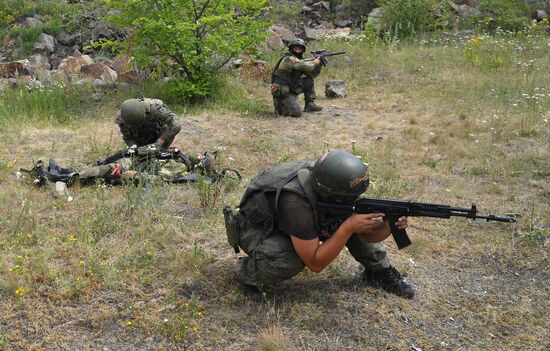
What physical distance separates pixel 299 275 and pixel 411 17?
9.89 metres

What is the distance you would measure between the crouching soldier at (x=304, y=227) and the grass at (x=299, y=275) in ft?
0.58

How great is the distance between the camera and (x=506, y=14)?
42.5 feet

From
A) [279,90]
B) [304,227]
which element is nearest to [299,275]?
[304,227]

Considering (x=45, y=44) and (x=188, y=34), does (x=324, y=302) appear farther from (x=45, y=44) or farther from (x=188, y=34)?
(x=45, y=44)

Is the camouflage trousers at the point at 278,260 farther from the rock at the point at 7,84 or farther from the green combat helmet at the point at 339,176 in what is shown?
the rock at the point at 7,84

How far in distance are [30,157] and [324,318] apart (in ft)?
14.6

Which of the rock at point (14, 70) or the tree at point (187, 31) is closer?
the tree at point (187, 31)

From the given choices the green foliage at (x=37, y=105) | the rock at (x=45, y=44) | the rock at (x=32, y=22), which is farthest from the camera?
the rock at (x=32, y=22)

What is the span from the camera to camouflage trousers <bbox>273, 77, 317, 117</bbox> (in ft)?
27.8

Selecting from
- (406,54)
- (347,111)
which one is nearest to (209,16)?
(347,111)

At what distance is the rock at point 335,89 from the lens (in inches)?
377

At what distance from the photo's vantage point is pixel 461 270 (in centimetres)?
412

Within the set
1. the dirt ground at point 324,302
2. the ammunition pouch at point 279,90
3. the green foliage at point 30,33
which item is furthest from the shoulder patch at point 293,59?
the green foliage at point 30,33

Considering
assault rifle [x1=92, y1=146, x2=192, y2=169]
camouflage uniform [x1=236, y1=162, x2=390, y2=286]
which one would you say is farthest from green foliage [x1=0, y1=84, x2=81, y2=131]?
camouflage uniform [x1=236, y1=162, x2=390, y2=286]
